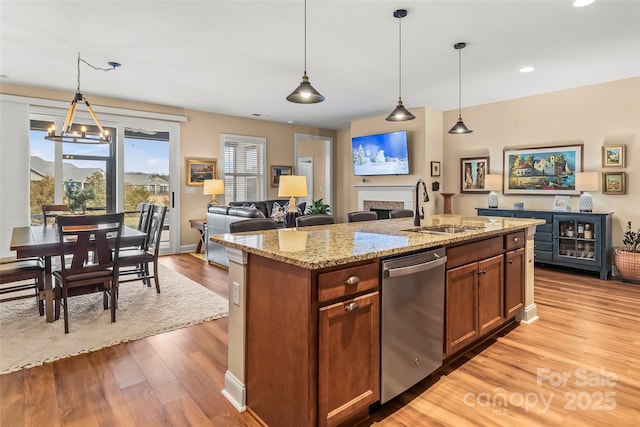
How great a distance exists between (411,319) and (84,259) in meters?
2.79

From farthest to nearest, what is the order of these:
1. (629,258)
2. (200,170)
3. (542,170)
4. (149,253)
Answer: (200,170) < (542,170) < (629,258) < (149,253)

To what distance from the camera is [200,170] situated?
7016 millimetres

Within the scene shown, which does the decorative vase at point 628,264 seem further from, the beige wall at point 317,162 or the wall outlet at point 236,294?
the beige wall at point 317,162

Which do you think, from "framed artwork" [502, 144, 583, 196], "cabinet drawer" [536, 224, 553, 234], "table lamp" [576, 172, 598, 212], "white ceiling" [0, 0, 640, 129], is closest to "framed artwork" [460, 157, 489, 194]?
"framed artwork" [502, 144, 583, 196]

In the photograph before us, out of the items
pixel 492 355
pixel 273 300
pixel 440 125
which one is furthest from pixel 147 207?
pixel 440 125

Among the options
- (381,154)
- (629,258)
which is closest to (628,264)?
(629,258)

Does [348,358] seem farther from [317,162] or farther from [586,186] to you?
[317,162]

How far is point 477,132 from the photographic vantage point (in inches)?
252

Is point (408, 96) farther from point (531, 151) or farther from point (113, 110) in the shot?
point (113, 110)

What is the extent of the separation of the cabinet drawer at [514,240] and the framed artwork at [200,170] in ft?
18.8

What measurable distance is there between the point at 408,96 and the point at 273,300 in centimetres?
497

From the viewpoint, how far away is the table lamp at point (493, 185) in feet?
19.4

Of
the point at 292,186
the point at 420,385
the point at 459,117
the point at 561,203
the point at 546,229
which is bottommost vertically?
the point at 420,385

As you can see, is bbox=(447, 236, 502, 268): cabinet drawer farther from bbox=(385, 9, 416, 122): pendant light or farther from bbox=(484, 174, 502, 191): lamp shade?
bbox=(484, 174, 502, 191): lamp shade
